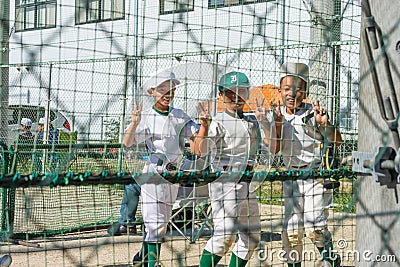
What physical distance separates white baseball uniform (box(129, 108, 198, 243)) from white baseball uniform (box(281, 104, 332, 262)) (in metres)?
0.73

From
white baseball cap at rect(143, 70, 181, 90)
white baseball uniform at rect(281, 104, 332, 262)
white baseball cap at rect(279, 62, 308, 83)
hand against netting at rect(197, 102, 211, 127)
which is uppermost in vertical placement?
white baseball cap at rect(279, 62, 308, 83)

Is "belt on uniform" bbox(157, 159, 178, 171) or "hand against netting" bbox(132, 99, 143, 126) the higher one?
"hand against netting" bbox(132, 99, 143, 126)

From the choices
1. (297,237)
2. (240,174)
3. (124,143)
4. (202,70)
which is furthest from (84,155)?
(240,174)

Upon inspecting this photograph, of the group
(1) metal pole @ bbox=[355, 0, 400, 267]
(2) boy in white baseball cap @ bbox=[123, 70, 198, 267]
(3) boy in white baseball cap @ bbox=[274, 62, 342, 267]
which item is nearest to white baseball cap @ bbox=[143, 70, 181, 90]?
(2) boy in white baseball cap @ bbox=[123, 70, 198, 267]

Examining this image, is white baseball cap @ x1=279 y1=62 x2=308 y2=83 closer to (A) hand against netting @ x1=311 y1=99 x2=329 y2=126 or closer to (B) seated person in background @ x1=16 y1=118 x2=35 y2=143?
(A) hand against netting @ x1=311 y1=99 x2=329 y2=126

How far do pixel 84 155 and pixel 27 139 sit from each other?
2.76 meters

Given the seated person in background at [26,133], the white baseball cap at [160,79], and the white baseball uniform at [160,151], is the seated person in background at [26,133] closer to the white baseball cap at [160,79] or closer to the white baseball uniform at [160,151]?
the white baseball uniform at [160,151]

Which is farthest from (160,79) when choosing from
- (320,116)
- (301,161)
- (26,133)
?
(26,133)

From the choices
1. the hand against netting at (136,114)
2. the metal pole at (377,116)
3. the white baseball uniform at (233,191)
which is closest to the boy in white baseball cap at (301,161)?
the white baseball uniform at (233,191)

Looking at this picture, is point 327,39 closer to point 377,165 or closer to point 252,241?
point 252,241

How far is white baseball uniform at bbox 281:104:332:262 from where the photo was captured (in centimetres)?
443

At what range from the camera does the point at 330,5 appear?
5211 mm

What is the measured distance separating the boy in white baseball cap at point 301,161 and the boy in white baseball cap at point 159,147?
2.33ft

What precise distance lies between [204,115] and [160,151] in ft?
2.40
